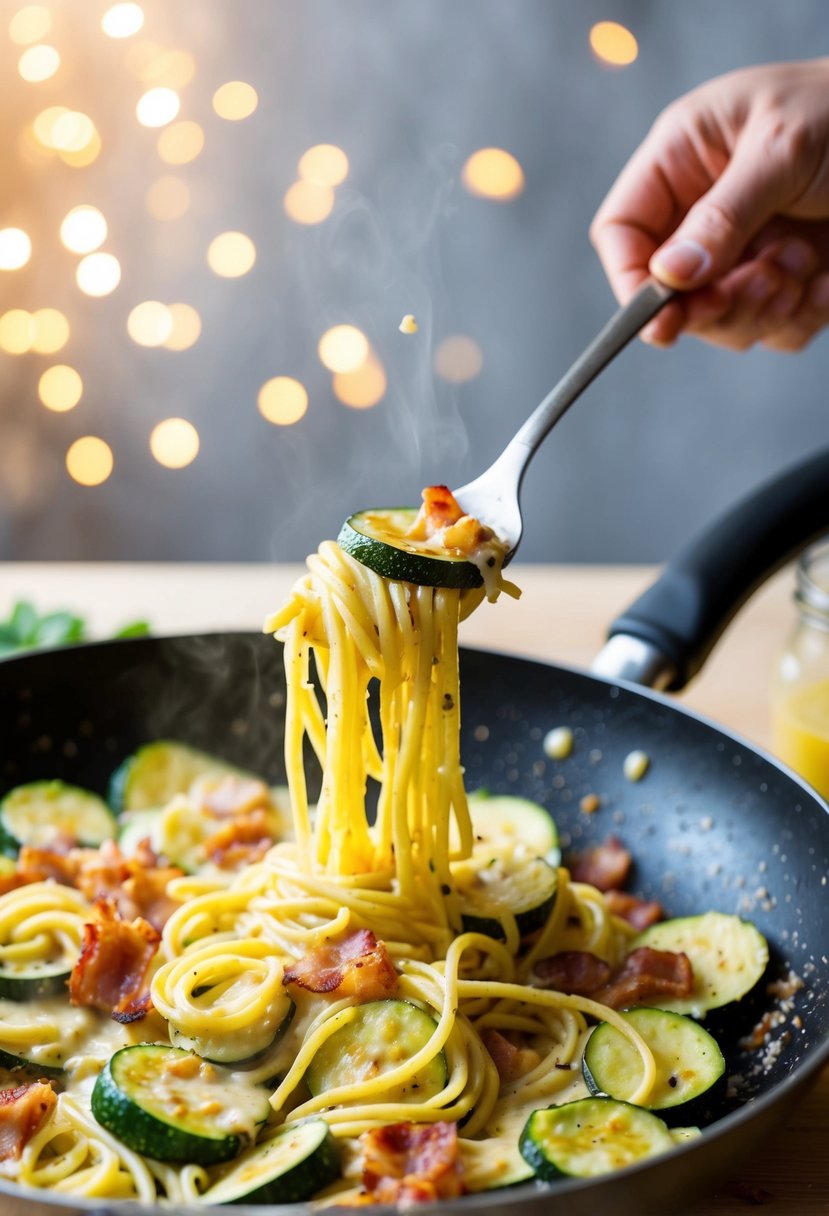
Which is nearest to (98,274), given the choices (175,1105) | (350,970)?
(350,970)

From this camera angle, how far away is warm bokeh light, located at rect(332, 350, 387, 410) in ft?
21.3

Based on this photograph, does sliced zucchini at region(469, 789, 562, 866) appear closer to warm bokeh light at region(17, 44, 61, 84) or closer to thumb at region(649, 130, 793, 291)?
thumb at region(649, 130, 793, 291)

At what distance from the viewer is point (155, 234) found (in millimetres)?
6316

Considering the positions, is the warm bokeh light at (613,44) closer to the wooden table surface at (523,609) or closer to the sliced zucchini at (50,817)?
the wooden table surface at (523,609)

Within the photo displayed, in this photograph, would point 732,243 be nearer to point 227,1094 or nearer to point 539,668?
point 539,668

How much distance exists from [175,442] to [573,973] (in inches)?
184

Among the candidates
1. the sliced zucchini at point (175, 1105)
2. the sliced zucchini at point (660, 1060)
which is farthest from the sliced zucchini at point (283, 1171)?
the sliced zucchini at point (660, 1060)

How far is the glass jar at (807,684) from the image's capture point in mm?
3205

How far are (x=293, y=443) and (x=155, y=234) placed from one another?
52.2 inches

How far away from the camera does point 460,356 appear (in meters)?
6.46

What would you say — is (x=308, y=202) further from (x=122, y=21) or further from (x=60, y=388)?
(x=60, y=388)

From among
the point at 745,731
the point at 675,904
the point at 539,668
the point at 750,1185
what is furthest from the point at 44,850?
the point at 745,731

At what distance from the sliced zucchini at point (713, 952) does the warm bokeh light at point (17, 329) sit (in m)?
5.15

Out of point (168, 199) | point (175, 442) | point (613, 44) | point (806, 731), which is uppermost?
point (613, 44)
